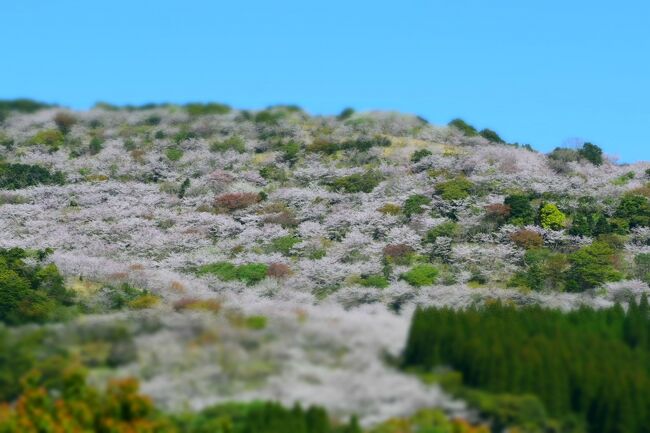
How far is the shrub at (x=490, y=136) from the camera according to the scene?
5162 inches

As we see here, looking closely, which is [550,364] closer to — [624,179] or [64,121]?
[624,179]

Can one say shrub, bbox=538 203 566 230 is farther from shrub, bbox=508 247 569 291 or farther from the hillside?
shrub, bbox=508 247 569 291

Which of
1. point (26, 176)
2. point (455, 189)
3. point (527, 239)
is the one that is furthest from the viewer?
point (26, 176)

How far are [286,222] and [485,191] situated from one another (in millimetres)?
15583

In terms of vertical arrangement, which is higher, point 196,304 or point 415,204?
point 415,204

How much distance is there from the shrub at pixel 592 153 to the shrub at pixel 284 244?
3464cm

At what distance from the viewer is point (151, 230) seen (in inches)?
4038

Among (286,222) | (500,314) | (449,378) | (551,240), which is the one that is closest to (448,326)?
(449,378)

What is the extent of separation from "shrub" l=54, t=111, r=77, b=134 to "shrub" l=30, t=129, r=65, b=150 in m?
1.53

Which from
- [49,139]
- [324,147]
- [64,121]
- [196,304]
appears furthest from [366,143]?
[196,304]

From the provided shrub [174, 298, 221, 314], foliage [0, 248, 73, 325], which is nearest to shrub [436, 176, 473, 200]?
shrub [174, 298, 221, 314]

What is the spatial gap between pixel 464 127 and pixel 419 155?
14370 millimetres

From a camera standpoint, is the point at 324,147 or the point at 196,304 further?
the point at 324,147

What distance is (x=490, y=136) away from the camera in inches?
5187
